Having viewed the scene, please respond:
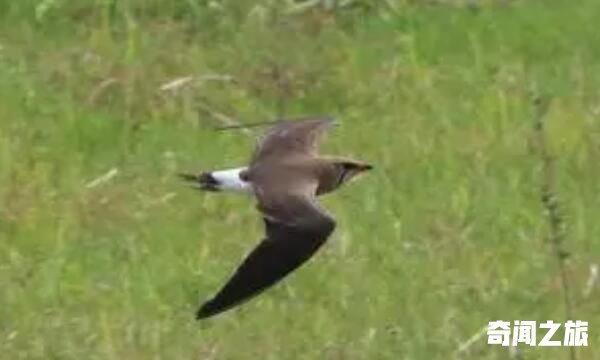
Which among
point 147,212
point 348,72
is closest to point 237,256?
point 147,212

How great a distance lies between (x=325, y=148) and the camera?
27.4 feet

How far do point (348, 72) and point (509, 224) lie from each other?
4.17ft

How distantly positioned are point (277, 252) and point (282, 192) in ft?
1.38

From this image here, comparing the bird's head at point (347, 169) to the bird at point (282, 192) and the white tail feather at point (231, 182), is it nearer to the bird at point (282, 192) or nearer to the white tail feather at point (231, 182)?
the bird at point (282, 192)

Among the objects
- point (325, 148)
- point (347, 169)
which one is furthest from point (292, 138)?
point (325, 148)

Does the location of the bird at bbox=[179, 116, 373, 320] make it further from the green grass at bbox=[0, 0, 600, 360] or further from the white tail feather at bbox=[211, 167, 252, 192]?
the green grass at bbox=[0, 0, 600, 360]

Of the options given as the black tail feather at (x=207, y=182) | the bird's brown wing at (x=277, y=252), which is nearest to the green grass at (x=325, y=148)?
the black tail feather at (x=207, y=182)

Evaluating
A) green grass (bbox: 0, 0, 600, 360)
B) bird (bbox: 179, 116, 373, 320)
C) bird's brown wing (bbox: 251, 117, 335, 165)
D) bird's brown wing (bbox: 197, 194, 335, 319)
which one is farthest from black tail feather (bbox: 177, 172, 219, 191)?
bird's brown wing (bbox: 197, 194, 335, 319)

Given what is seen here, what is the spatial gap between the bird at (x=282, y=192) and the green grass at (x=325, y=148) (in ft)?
0.83

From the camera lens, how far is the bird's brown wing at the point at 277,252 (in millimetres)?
6281

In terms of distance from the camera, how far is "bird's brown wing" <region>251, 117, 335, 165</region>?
7.30m

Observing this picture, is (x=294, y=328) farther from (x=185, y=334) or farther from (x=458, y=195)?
(x=458, y=195)

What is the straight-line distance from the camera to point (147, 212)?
7766 mm

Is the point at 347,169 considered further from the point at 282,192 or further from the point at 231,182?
the point at 282,192
